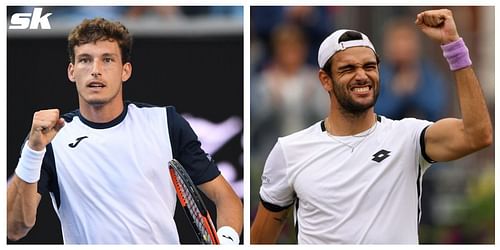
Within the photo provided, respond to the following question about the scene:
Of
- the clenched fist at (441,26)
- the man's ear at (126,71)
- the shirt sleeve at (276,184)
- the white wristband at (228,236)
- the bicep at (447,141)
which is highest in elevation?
the clenched fist at (441,26)

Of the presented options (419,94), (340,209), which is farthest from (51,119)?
(419,94)

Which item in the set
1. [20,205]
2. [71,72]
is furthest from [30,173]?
[71,72]

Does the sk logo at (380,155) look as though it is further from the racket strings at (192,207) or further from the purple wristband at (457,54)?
the racket strings at (192,207)

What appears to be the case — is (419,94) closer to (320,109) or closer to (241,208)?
(320,109)

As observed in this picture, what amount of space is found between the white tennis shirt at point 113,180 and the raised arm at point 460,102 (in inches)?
54.7

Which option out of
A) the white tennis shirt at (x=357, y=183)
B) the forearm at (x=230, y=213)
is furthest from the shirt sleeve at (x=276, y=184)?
the forearm at (x=230, y=213)

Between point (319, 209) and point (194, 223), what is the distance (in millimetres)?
697

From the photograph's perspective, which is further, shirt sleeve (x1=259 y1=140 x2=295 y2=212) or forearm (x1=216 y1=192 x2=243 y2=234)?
forearm (x1=216 y1=192 x2=243 y2=234)

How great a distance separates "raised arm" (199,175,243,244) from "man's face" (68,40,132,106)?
2.23ft

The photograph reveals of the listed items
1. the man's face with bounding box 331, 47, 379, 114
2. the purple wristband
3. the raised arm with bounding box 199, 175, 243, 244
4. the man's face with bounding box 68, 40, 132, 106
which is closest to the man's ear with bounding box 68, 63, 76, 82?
the man's face with bounding box 68, 40, 132, 106

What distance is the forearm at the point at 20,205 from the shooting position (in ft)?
21.5

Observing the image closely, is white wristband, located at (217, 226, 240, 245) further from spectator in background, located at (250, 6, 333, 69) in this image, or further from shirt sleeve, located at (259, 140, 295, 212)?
spectator in background, located at (250, 6, 333, 69)

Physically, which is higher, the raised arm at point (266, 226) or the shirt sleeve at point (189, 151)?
the shirt sleeve at point (189, 151)

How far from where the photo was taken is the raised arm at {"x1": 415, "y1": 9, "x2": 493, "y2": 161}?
5.91 meters
